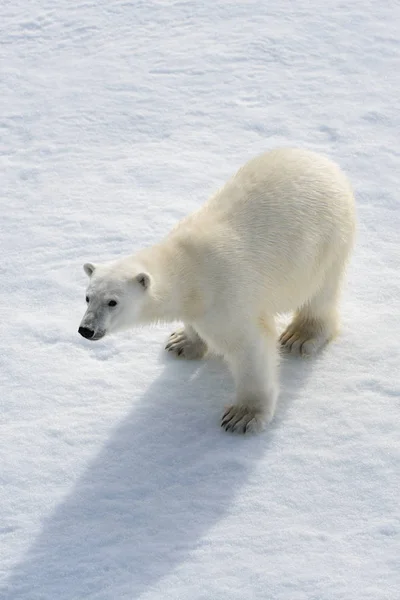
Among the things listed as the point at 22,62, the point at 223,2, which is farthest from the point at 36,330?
the point at 223,2

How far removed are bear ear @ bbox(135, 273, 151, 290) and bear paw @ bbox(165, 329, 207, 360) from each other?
2.53 ft

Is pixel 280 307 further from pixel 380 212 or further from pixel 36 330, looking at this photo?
pixel 380 212

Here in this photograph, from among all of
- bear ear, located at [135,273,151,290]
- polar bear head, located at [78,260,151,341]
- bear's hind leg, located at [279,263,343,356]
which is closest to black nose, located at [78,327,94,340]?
polar bear head, located at [78,260,151,341]

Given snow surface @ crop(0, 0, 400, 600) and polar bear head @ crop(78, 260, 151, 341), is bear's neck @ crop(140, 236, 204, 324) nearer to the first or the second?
polar bear head @ crop(78, 260, 151, 341)

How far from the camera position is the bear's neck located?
3.94m

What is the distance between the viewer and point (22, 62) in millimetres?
7109

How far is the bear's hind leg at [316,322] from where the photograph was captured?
450 centimetres

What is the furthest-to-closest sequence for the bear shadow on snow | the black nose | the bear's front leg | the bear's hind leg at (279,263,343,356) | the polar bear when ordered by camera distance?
the bear's hind leg at (279,263,343,356) → the bear's front leg → the polar bear → the black nose → the bear shadow on snow

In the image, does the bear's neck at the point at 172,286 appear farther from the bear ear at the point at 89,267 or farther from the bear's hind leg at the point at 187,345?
the bear's hind leg at the point at 187,345

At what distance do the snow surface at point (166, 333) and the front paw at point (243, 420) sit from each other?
1.9 inches

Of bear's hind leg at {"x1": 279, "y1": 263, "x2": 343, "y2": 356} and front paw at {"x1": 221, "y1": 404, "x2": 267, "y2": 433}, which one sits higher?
bear's hind leg at {"x1": 279, "y1": 263, "x2": 343, "y2": 356}

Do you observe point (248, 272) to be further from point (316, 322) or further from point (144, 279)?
point (316, 322)

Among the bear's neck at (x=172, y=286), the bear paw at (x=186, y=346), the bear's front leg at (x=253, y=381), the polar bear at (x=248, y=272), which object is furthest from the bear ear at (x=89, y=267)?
the bear paw at (x=186, y=346)

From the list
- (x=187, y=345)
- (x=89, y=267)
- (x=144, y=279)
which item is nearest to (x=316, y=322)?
(x=187, y=345)
